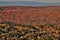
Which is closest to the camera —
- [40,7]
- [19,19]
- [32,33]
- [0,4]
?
[32,33]

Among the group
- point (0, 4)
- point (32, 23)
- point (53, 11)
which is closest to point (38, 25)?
point (32, 23)

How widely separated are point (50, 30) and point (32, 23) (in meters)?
0.44

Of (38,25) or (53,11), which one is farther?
(53,11)

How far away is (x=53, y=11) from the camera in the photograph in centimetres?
567

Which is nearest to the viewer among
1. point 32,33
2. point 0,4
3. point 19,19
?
point 32,33

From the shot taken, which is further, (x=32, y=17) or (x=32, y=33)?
(x=32, y=17)

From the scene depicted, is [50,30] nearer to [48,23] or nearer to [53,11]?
[48,23]

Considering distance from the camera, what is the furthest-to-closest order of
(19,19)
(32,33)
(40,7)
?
1. (40,7)
2. (19,19)
3. (32,33)

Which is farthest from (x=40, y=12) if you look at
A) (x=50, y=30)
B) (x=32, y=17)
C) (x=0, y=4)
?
(x=0, y=4)

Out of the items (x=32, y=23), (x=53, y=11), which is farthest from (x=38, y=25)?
(x=53, y=11)

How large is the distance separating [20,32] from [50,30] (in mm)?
622

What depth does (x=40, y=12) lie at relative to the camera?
18.4 feet

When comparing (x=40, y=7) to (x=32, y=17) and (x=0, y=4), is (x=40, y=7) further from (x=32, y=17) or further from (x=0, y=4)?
(x=0, y=4)

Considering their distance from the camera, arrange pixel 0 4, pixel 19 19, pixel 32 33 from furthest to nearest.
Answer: pixel 0 4 → pixel 19 19 → pixel 32 33
